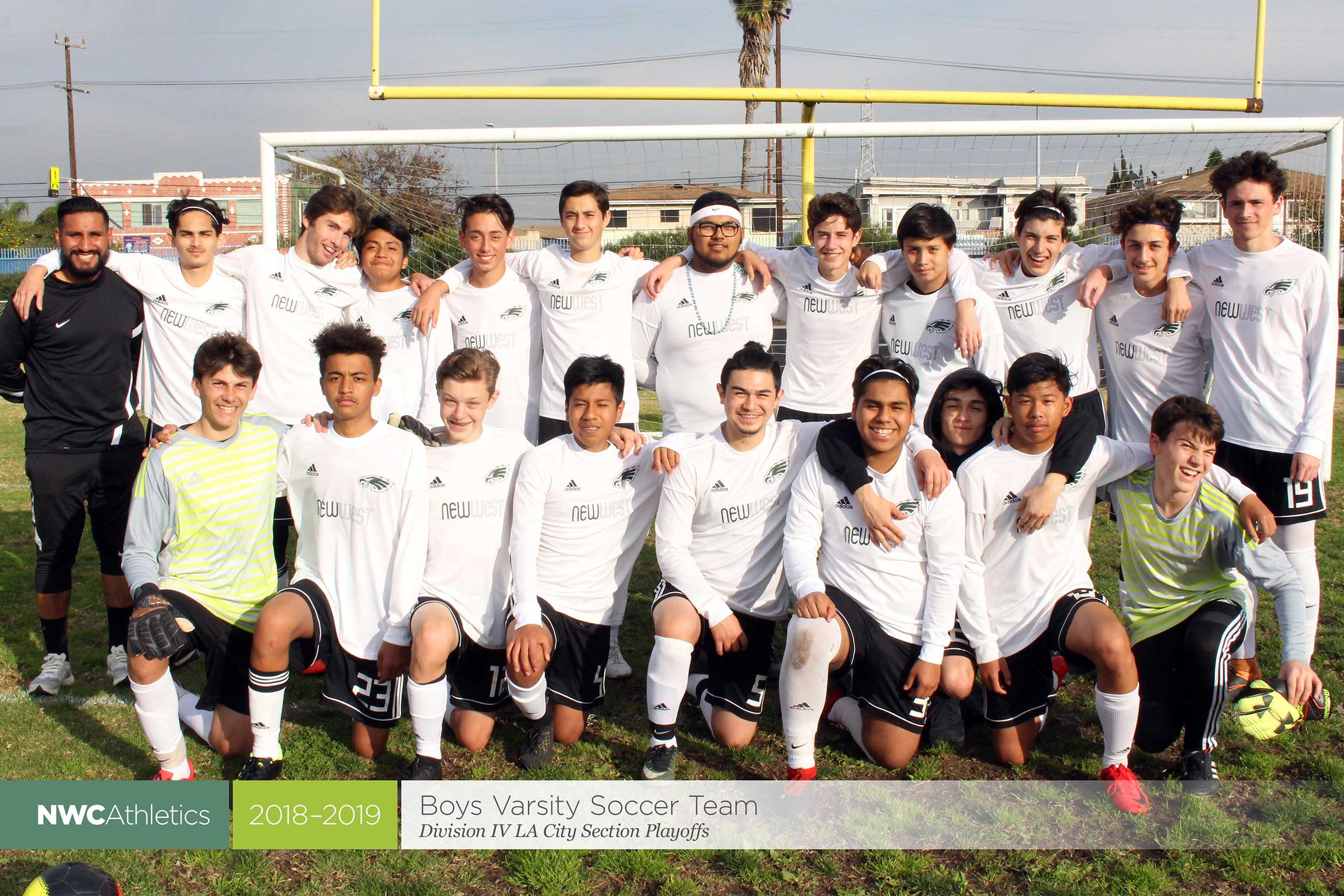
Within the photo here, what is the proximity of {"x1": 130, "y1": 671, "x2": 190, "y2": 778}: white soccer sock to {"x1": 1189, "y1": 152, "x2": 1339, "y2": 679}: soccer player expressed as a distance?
402 cm

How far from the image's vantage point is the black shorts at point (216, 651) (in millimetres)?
3438

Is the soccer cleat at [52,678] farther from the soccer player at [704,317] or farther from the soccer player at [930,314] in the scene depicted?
the soccer player at [930,314]

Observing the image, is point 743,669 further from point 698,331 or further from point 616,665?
point 698,331

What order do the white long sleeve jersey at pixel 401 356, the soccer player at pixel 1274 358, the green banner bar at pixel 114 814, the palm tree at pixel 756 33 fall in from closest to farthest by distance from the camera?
the green banner bar at pixel 114 814, the soccer player at pixel 1274 358, the white long sleeve jersey at pixel 401 356, the palm tree at pixel 756 33

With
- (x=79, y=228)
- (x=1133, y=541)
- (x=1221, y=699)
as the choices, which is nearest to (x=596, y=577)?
(x=1133, y=541)

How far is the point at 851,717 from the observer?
12.2 feet

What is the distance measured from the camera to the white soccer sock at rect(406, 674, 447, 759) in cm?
333

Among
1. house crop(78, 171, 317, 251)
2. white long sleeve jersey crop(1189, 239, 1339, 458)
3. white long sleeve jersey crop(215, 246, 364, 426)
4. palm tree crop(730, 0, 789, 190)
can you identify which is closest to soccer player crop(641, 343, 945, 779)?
white long sleeve jersey crop(1189, 239, 1339, 458)

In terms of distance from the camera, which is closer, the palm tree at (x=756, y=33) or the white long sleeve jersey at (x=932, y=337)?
the white long sleeve jersey at (x=932, y=337)

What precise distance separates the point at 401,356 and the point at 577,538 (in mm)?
1468

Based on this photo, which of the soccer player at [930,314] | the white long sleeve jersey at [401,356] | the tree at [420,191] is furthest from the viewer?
the tree at [420,191]

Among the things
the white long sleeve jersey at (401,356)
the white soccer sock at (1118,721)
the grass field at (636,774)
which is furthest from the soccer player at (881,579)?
the white long sleeve jersey at (401,356)

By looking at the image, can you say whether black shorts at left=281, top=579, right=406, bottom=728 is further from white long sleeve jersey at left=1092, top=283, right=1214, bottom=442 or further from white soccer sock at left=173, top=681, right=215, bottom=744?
white long sleeve jersey at left=1092, top=283, right=1214, bottom=442

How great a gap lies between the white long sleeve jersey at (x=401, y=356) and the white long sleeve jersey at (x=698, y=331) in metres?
1.00
